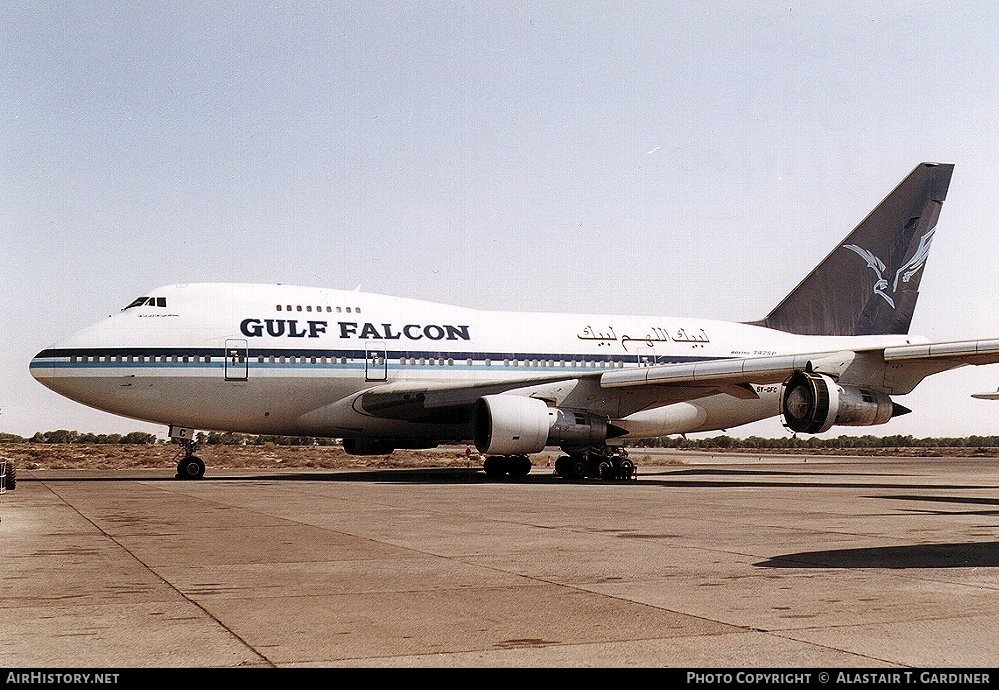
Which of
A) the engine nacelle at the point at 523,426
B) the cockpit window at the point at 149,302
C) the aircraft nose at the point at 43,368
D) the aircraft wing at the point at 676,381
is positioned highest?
the cockpit window at the point at 149,302

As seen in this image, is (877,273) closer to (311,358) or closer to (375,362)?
(375,362)

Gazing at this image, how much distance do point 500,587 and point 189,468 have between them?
19.8 m

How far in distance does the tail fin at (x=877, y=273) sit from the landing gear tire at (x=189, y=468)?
18910 mm

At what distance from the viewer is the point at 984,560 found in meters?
9.16

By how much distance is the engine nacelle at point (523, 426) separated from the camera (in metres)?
24.8

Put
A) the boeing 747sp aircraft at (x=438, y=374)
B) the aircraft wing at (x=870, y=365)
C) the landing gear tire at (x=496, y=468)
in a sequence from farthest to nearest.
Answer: the landing gear tire at (x=496, y=468) < the boeing 747sp aircraft at (x=438, y=374) < the aircraft wing at (x=870, y=365)

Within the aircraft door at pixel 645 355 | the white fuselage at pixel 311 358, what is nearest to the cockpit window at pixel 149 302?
the white fuselage at pixel 311 358

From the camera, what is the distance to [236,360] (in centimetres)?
2605

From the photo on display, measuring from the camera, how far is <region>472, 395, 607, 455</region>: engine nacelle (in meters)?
24.8

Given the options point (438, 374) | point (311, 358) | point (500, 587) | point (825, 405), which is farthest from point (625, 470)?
point (500, 587)

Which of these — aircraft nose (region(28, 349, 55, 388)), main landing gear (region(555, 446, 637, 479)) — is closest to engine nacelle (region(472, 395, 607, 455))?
main landing gear (region(555, 446, 637, 479))

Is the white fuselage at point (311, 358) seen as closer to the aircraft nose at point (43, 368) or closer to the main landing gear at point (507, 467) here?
the aircraft nose at point (43, 368)

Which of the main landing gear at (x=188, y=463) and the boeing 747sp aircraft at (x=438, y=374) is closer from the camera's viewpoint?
the boeing 747sp aircraft at (x=438, y=374)

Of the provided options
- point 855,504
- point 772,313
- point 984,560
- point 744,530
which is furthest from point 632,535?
point 772,313
